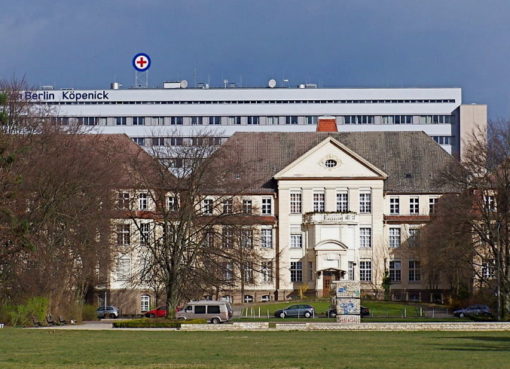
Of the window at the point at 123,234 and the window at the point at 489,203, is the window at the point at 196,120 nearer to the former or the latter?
the window at the point at 123,234

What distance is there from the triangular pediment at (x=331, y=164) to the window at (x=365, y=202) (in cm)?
186

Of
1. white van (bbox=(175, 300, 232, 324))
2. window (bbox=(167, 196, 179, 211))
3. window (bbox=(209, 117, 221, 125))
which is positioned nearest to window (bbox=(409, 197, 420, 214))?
window (bbox=(167, 196, 179, 211))

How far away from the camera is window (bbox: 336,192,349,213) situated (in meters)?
108

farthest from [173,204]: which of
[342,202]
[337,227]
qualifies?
[342,202]

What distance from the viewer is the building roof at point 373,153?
108812 millimetres

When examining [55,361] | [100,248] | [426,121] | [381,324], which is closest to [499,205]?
[381,324]

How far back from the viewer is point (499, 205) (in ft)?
251

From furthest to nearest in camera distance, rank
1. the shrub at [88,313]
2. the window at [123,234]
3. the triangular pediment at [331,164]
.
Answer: the triangular pediment at [331,164], the window at [123,234], the shrub at [88,313]

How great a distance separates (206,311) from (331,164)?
34.4 m

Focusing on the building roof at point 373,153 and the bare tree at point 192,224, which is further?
the building roof at point 373,153

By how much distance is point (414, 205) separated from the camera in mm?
108750

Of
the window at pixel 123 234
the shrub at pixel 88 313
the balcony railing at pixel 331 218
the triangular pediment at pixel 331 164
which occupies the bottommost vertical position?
the shrub at pixel 88 313

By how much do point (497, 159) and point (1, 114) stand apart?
30.9 metres

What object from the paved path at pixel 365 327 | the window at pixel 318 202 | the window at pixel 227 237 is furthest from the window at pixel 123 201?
the window at pixel 318 202
